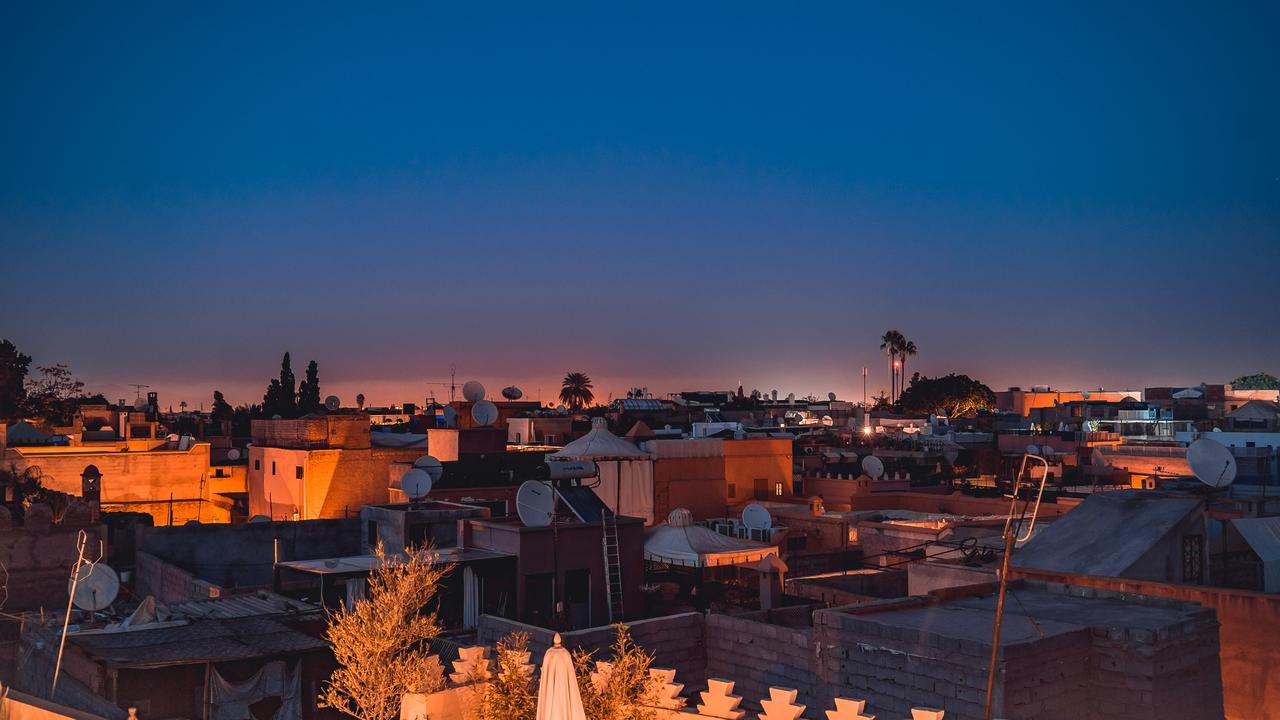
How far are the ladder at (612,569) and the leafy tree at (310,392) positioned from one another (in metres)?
52.6

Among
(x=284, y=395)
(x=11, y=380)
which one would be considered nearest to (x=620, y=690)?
(x=11, y=380)

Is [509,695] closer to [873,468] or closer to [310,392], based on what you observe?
[873,468]

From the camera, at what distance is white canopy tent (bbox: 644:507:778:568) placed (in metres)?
24.2

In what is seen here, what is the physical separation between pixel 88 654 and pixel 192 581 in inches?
268

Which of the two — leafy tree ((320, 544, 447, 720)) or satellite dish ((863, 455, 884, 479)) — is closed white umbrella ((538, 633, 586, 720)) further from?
satellite dish ((863, 455, 884, 479))

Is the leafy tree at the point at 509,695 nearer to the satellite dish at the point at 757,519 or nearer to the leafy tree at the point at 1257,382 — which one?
the satellite dish at the point at 757,519

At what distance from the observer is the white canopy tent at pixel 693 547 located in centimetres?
2420

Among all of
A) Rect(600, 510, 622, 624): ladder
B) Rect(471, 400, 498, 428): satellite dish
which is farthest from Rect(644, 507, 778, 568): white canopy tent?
Rect(471, 400, 498, 428): satellite dish

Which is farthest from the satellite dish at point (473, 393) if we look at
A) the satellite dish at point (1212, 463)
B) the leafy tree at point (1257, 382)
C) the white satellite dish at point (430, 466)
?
the leafy tree at point (1257, 382)

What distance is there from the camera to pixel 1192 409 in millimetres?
70938

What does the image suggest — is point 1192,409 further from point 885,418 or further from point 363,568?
point 363,568

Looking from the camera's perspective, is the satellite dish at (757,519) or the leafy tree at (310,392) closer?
the satellite dish at (757,519)

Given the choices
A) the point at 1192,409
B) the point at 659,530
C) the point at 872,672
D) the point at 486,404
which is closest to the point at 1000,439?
the point at 1192,409

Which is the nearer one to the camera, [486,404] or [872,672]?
[872,672]
